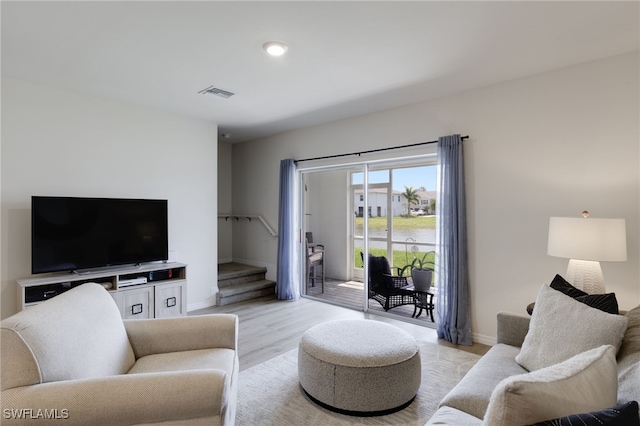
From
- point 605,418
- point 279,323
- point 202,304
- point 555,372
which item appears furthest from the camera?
point 202,304

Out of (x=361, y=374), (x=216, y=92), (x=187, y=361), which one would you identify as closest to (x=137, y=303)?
(x=187, y=361)

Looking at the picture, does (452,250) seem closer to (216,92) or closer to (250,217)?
(216,92)

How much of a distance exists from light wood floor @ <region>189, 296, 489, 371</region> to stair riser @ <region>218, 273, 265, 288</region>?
439 mm

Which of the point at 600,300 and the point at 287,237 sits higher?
the point at 287,237

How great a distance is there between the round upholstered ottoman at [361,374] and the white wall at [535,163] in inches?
60.0

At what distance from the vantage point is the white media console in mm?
3117

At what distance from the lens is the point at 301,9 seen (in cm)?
210

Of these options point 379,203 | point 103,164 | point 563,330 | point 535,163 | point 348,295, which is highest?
point 103,164

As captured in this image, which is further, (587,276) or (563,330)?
(587,276)

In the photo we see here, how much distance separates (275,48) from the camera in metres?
2.57

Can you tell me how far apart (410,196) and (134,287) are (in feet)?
11.2

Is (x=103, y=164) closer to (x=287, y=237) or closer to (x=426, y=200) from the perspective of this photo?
(x=287, y=237)

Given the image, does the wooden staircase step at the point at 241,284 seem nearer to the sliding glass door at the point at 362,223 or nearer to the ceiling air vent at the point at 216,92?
the sliding glass door at the point at 362,223

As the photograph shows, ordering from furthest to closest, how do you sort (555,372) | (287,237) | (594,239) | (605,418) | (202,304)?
(287,237), (202,304), (594,239), (555,372), (605,418)
